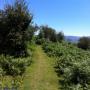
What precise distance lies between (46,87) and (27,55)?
1238 cm

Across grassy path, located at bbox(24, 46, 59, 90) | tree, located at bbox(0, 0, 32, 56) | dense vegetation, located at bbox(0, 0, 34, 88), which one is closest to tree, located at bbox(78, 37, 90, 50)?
dense vegetation, located at bbox(0, 0, 34, 88)

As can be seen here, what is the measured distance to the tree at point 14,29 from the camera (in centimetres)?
2742

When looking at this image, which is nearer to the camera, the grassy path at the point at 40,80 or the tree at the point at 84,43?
the grassy path at the point at 40,80

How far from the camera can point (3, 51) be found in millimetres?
27453

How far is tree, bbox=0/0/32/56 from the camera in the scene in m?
27.4

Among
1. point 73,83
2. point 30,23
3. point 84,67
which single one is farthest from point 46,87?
point 30,23

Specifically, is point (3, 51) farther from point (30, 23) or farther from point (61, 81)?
point (61, 81)

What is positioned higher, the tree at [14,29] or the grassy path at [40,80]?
the tree at [14,29]

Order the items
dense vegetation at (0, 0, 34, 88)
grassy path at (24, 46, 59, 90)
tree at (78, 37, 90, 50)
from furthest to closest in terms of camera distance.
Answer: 1. tree at (78, 37, 90, 50)
2. dense vegetation at (0, 0, 34, 88)
3. grassy path at (24, 46, 59, 90)

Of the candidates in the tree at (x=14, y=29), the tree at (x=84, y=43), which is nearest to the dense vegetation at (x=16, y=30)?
the tree at (x=14, y=29)

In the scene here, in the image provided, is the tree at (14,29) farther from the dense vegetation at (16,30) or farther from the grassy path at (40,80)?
the grassy path at (40,80)

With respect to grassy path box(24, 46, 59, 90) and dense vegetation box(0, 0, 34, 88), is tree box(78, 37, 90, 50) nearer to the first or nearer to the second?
dense vegetation box(0, 0, 34, 88)

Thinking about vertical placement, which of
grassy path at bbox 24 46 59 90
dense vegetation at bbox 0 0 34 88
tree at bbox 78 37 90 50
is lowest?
grassy path at bbox 24 46 59 90

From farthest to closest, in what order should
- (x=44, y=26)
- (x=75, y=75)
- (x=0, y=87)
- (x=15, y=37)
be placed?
(x=44, y=26) → (x=15, y=37) → (x=75, y=75) → (x=0, y=87)
